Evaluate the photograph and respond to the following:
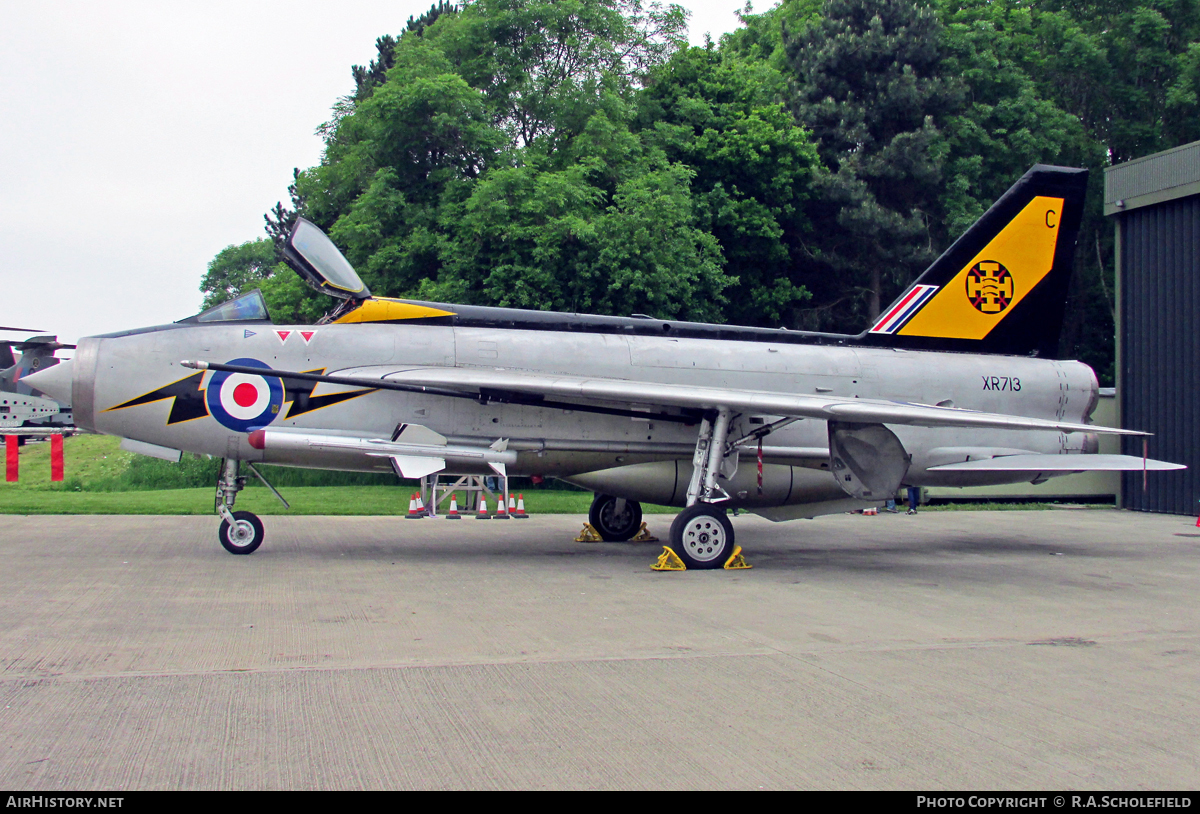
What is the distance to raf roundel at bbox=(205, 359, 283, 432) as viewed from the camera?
34.4ft

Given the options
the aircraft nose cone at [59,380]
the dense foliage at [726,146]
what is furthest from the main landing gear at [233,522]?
the dense foliage at [726,146]

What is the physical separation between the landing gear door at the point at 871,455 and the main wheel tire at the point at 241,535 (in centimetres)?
662

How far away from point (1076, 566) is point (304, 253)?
971 centimetres

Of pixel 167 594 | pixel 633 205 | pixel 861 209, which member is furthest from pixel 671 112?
pixel 167 594

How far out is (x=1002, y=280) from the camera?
42.7ft

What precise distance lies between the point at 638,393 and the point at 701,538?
5.88ft

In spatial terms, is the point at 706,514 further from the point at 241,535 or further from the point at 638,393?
the point at 241,535

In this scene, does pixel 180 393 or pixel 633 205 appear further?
pixel 633 205

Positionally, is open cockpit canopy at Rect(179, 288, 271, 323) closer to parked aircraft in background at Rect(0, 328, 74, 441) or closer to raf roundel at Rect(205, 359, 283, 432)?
raf roundel at Rect(205, 359, 283, 432)

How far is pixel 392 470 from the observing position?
10797 mm

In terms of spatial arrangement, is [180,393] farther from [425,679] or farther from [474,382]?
[425,679]

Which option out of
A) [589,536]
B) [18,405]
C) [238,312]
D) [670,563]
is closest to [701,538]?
[670,563]

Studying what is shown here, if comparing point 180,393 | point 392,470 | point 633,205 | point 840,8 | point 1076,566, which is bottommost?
point 1076,566

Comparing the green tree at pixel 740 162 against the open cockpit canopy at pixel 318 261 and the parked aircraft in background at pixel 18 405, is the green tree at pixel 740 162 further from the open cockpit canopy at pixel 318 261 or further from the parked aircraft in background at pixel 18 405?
the parked aircraft in background at pixel 18 405
